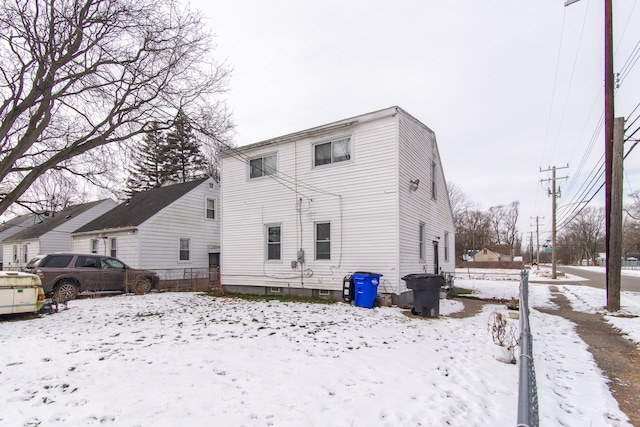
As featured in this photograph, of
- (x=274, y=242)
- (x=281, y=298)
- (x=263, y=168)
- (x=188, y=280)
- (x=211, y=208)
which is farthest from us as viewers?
(x=211, y=208)

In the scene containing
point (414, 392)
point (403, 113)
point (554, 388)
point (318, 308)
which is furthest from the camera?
point (403, 113)

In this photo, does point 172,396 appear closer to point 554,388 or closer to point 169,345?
point 169,345

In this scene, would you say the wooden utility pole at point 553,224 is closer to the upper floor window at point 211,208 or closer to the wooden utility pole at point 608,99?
the wooden utility pole at point 608,99

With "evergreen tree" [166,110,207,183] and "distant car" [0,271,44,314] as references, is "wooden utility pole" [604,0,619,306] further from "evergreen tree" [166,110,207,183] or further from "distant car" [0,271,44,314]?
"evergreen tree" [166,110,207,183]

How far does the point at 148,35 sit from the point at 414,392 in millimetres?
10998

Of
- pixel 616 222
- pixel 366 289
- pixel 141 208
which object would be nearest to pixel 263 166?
pixel 366 289

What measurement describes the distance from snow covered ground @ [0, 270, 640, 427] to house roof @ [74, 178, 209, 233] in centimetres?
1120

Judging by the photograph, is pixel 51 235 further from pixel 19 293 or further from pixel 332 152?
pixel 332 152

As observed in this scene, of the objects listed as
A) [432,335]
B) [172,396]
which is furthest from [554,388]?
[172,396]

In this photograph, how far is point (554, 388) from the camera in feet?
15.1

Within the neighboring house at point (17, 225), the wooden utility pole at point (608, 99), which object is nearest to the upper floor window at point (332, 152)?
the wooden utility pole at point (608, 99)

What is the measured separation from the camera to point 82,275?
41.0 feet

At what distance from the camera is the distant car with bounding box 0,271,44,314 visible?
784 cm

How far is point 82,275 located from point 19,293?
184 inches
